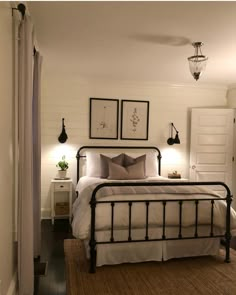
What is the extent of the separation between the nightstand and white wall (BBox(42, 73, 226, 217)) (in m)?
0.32

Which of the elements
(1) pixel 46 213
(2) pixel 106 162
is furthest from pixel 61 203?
(2) pixel 106 162

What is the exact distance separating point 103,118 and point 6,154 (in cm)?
332

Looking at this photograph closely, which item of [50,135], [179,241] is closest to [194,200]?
[179,241]

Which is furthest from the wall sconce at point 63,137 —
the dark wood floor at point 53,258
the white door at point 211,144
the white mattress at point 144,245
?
the white door at point 211,144

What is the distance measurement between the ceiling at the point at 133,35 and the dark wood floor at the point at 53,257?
2561 mm

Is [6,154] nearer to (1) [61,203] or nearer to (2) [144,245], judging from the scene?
(2) [144,245]

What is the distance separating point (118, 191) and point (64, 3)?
6.35ft

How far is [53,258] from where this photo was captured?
324cm

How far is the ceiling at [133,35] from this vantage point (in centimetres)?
246

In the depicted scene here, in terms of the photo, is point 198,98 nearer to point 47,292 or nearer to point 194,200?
point 194,200

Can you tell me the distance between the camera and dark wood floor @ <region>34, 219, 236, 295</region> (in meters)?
2.59

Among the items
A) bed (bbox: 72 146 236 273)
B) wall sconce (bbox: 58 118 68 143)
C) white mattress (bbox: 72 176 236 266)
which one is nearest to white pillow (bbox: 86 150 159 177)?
wall sconce (bbox: 58 118 68 143)

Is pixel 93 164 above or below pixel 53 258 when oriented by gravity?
above

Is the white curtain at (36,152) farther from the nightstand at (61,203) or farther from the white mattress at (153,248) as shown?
the nightstand at (61,203)
